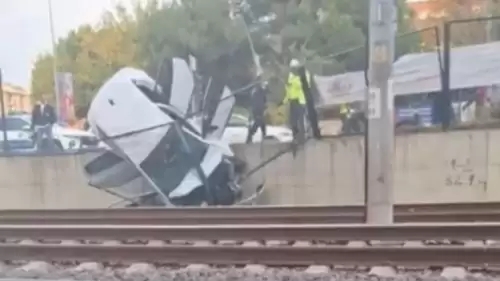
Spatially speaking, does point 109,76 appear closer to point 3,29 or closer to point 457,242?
point 3,29

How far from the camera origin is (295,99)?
10.9 meters

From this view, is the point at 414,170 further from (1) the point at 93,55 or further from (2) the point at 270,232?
(1) the point at 93,55

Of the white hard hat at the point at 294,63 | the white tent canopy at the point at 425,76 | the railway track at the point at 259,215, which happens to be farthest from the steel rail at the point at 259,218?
the white hard hat at the point at 294,63

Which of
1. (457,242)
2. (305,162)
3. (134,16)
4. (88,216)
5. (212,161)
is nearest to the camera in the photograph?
(457,242)

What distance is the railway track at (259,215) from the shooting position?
7.93 m

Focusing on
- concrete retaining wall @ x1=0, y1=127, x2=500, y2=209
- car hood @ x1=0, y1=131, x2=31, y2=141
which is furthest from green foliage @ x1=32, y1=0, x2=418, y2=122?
concrete retaining wall @ x1=0, y1=127, x2=500, y2=209

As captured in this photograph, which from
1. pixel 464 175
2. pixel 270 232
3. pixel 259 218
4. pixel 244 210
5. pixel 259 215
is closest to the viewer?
pixel 270 232

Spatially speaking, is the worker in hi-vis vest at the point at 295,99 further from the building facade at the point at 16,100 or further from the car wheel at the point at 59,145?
the building facade at the point at 16,100

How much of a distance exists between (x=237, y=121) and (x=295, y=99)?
105 cm

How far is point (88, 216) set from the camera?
30.4 ft

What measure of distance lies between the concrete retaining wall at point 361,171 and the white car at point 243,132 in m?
0.17

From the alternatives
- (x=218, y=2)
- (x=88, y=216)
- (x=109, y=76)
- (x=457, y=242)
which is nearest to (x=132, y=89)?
(x=109, y=76)

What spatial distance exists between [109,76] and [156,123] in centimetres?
131

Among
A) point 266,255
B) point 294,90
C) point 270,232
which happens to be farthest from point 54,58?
point 266,255
